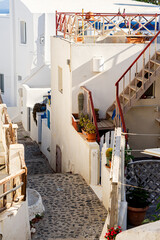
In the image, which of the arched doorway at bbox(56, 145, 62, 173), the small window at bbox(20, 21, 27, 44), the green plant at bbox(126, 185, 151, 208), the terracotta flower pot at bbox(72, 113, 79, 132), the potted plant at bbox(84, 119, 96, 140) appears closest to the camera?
the green plant at bbox(126, 185, 151, 208)

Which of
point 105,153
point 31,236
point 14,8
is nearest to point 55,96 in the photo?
point 105,153

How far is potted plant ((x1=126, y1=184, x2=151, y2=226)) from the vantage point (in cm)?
1056

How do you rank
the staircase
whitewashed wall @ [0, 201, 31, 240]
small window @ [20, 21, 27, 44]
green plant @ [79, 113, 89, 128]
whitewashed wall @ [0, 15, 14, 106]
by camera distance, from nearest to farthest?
whitewashed wall @ [0, 201, 31, 240] → the staircase → green plant @ [79, 113, 89, 128] → small window @ [20, 21, 27, 44] → whitewashed wall @ [0, 15, 14, 106]

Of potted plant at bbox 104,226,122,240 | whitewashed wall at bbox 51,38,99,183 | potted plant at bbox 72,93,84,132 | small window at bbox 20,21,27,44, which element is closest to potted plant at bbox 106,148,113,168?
whitewashed wall at bbox 51,38,99,183

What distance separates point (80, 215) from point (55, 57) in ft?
29.5

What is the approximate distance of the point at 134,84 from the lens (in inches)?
640

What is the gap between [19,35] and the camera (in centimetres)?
3102

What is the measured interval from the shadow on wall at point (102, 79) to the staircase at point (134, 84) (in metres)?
0.24

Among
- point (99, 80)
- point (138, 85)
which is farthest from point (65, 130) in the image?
point (138, 85)

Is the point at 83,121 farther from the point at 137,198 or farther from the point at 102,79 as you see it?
the point at 137,198

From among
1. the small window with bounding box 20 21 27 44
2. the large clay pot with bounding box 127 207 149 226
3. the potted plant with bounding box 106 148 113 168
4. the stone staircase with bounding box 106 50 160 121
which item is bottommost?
the large clay pot with bounding box 127 207 149 226

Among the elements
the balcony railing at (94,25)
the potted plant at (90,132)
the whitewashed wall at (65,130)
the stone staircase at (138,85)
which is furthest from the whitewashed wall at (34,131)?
the potted plant at (90,132)

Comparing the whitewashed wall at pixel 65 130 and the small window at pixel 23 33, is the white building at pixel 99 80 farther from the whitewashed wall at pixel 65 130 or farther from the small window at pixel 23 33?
the small window at pixel 23 33

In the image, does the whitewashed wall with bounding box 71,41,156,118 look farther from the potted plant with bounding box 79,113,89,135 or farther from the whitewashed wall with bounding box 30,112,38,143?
the whitewashed wall with bounding box 30,112,38,143
